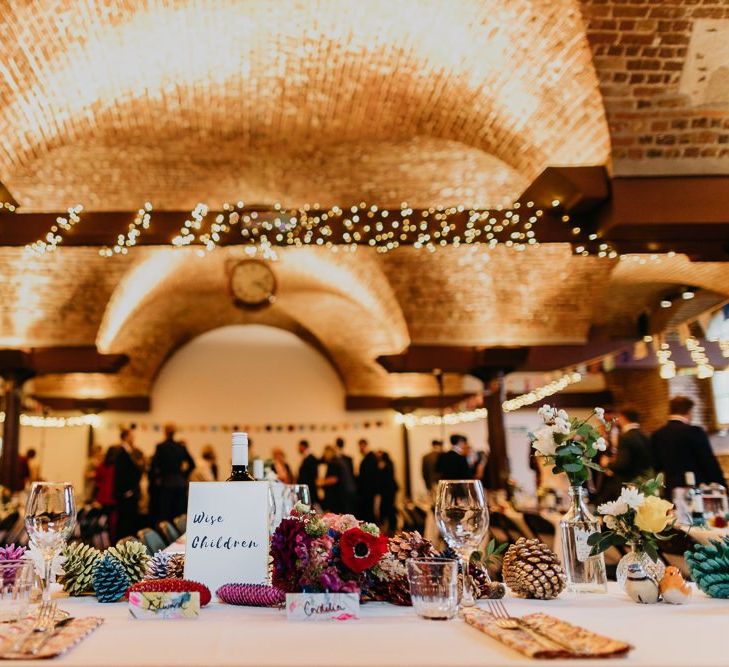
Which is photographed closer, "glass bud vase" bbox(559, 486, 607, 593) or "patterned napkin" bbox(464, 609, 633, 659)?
"patterned napkin" bbox(464, 609, 633, 659)

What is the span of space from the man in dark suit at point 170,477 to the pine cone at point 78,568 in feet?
24.3

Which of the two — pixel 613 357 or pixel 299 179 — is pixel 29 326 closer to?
pixel 299 179

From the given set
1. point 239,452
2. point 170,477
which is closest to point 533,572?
point 239,452

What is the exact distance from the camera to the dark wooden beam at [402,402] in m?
14.8

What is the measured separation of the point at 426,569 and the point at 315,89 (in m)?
6.22

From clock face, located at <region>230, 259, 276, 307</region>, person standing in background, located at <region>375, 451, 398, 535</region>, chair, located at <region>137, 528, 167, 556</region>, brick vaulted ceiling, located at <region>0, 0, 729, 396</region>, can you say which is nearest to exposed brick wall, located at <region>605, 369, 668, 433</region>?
brick vaulted ceiling, located at <region>0, 0, 729, 396</region>

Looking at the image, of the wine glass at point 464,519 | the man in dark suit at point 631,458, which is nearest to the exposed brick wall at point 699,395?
the man in dark suit at point 631,458

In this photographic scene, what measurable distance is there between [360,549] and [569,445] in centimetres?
73

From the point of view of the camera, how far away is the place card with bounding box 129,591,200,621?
1.41m

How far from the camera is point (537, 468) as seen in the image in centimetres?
1166

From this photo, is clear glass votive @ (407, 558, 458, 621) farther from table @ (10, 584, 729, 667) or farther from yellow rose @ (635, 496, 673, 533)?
yellow rose @ (635, 496, 673, 533)

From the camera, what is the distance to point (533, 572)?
1713 mm

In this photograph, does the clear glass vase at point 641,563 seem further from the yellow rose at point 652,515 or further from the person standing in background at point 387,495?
the person standing in background at point 387,495

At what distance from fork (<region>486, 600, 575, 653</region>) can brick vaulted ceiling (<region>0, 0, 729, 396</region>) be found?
4.56 m
